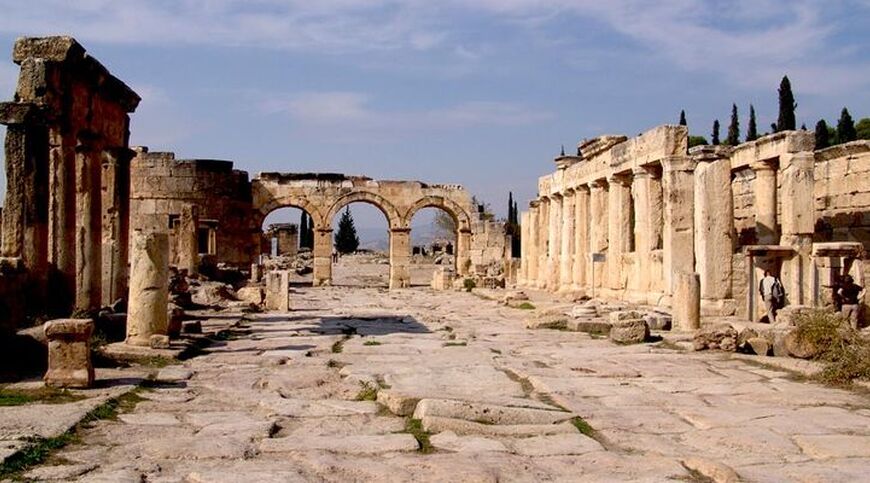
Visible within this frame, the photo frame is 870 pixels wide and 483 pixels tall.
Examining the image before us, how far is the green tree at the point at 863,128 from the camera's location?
141 feet

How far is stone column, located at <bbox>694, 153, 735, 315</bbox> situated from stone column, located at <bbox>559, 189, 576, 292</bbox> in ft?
29.5

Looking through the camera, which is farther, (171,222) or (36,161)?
(171,222)

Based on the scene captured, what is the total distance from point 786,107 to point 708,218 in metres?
31.7

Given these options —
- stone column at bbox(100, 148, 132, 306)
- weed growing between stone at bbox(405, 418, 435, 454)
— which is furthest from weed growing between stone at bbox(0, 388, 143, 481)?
stone column at bbox(100, 148, 132, 306)

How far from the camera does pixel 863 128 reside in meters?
43.9

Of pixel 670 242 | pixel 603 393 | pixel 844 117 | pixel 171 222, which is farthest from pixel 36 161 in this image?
pixel 844 117

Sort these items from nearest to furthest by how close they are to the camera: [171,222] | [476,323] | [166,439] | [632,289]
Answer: [166,439] < [476,323] < [632,289] < [171,222]

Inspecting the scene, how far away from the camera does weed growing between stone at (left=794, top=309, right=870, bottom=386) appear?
830cm

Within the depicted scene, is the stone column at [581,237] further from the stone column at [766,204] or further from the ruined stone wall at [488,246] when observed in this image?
the ruined stone wall at [488,246]

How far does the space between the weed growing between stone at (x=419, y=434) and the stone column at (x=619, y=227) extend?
1486 cm

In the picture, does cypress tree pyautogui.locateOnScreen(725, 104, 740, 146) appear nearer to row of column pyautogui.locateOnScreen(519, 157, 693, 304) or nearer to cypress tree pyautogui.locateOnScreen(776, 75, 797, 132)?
cypress tree pyautogui.locateOnScreen(776, 75, 797, 132)

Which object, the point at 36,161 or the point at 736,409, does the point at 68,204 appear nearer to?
the point at 36,161

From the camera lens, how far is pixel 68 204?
12.5 m

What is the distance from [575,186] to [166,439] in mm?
19389
